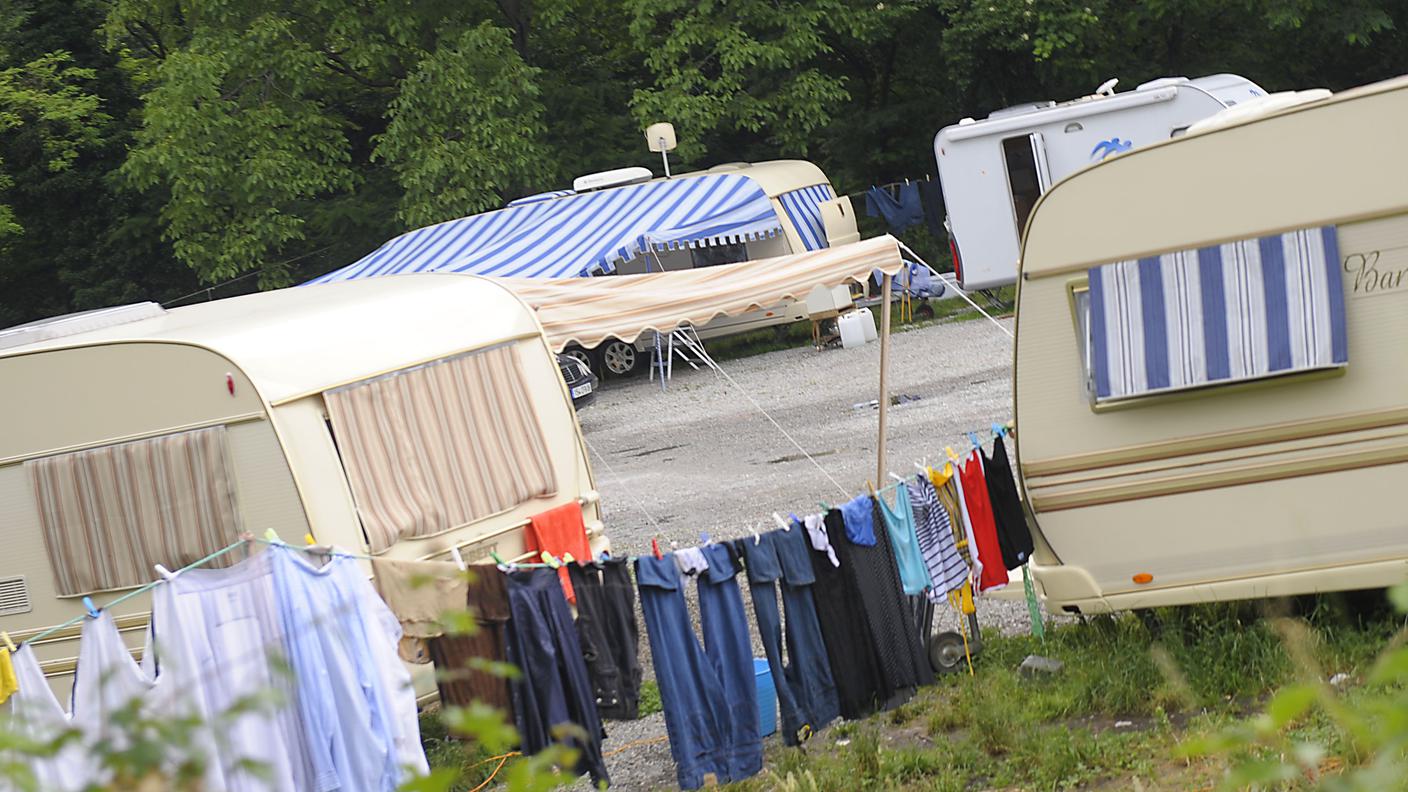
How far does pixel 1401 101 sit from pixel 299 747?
5272 millimetres

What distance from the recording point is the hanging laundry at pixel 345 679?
589 centimetres

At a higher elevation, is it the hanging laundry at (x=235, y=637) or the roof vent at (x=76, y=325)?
the roof vent at (x=76, y=325)

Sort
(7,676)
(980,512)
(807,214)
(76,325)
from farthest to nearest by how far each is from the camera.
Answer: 1. (807,214)
2. (76,325)
3. (980,512)
4. (7,676)

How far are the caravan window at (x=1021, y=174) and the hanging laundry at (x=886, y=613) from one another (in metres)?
11.7

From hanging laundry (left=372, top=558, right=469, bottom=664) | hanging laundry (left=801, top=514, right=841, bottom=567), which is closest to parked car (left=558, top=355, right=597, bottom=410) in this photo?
hanging laundry (left=372, top=558, right=469, bottom=664)

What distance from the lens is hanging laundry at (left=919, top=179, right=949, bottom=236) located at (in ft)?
75.2

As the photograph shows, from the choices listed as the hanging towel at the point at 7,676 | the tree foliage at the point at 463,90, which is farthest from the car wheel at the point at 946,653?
the tree foliage at the point at 463,90

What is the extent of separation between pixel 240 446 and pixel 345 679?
4.51 ft

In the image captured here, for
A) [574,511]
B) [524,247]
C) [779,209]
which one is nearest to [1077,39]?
[779,209]

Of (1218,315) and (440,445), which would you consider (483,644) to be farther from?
(1218,315)

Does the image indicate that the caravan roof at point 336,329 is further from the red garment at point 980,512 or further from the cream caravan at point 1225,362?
the cream caravan at point 1225,362

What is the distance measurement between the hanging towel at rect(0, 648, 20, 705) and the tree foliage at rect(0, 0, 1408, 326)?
16327 millimetres

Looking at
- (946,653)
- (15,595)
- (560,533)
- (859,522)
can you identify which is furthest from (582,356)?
(859,522)

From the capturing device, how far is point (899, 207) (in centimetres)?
2316
